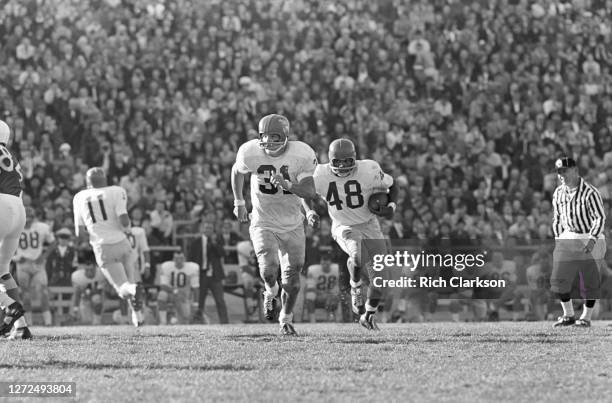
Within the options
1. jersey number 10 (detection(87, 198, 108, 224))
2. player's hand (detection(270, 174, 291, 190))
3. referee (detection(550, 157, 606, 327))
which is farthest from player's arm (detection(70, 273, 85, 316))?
referee (detection(550, 157, 606, 327))

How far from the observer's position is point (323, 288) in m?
14.9

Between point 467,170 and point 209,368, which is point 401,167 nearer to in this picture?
point 467,170

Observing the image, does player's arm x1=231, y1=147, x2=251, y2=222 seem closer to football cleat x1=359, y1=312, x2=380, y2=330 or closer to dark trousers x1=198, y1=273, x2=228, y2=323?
football cleat x1=359, y1=312, x2=380, y2=330

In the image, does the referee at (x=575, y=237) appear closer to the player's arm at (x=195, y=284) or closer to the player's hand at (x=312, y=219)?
the player's hand at (x=312, y=219)

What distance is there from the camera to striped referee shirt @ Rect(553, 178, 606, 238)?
1095cm

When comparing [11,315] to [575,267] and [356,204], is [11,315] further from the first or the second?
[575,267]

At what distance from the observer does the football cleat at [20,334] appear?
31.1 feet

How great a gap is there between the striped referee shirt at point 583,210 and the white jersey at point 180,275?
5.93m

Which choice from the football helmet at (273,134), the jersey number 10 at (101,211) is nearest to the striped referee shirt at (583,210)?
the football helmet at (273,134)

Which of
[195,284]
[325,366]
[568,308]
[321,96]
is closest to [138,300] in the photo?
[195,284]

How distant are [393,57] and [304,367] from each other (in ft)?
50.0

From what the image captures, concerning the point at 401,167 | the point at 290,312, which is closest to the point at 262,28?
the point at 401,167

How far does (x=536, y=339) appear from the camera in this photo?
9219 mm

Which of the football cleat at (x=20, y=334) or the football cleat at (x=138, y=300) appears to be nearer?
the football cleat at (x=20, y=334)
